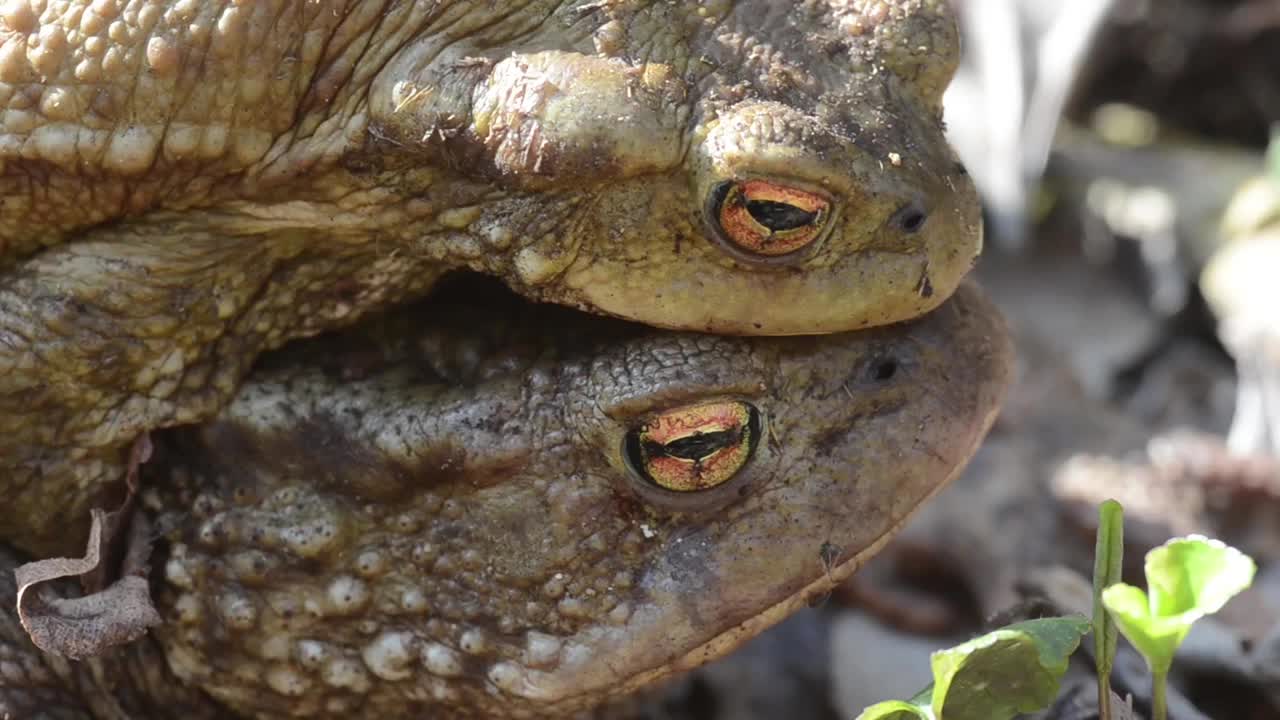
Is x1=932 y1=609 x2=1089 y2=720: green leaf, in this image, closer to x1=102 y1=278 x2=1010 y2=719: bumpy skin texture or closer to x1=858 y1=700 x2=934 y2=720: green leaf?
x1=858 y1=700 x2=934 y2=720: green leaf

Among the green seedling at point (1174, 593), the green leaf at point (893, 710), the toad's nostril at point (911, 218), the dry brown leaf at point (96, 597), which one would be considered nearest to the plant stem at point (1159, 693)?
the green seedling at point (1174, 593)

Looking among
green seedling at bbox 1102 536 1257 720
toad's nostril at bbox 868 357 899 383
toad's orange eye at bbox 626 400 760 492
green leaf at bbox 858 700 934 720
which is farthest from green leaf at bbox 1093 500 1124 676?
toad's orange eye at bbox 626 400 760 492

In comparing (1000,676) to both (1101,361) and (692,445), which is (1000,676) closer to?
(692,445)

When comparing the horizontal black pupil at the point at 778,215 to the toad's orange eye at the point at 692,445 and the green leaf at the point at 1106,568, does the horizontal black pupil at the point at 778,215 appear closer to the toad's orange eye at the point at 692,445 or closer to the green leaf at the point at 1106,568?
the toad's orange eye at the point at 692,445

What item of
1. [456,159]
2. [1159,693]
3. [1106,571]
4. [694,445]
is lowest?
[1159,693]

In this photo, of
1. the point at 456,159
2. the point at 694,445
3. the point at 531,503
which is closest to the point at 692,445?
the point at 694,445

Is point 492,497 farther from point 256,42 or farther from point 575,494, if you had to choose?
point 256,42

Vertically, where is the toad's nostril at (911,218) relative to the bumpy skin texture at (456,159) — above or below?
below
